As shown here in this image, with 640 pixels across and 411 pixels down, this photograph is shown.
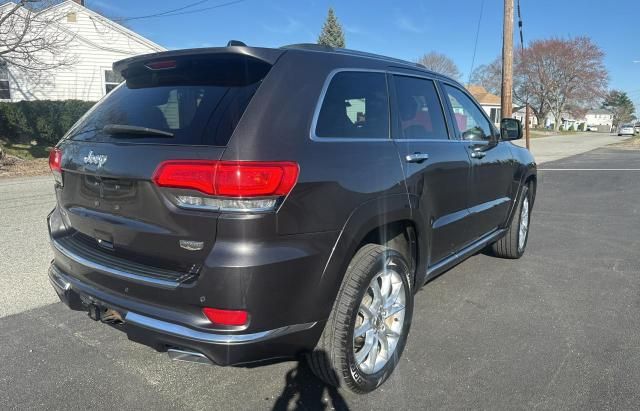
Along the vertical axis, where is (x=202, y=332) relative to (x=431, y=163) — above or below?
below

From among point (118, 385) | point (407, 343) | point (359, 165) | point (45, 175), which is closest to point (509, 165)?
point (407, 343)

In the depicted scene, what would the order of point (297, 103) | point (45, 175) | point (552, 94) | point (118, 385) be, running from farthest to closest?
point (552, 94) < point (45, 175) < point (118, 385) < point (297, 103)

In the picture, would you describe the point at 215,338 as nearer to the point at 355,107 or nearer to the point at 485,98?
the point at 355,107

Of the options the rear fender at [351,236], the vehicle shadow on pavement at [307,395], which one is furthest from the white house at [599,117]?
the vehicle shadow on pavement at [307,395]

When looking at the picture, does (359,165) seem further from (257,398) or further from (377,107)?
(257,398)

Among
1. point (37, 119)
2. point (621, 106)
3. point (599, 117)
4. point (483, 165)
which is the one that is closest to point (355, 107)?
point (483, 165)

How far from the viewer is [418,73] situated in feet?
11.6

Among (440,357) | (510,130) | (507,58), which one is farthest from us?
(507,58)

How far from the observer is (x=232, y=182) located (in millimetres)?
2084

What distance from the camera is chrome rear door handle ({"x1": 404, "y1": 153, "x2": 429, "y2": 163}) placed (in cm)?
301

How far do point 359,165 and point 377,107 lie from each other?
1.92 feet

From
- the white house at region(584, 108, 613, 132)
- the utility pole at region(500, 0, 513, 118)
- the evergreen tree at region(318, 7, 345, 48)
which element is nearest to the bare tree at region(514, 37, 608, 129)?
the evergreen tree at region(318, 7, 345, 48)

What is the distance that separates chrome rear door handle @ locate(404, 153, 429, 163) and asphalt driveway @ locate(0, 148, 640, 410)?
1272 mm

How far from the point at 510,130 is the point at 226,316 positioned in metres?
3.71
